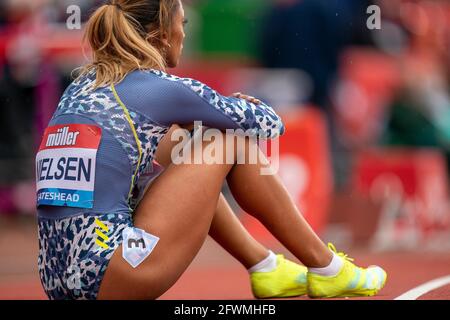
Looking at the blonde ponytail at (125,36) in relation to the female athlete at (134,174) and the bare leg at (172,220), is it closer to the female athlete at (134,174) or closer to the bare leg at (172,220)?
the female athlete at (134,174)

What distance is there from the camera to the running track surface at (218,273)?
5016 millimetres

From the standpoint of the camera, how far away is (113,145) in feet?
12.9

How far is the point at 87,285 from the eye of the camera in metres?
3.93

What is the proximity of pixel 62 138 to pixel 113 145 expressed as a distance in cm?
21

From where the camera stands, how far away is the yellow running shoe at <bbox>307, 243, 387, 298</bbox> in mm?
4398

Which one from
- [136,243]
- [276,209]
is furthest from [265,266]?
[136,243]

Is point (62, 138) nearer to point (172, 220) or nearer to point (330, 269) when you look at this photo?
point (172, 220)

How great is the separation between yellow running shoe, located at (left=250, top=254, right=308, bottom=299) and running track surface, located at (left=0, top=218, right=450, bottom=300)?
9.9 inches

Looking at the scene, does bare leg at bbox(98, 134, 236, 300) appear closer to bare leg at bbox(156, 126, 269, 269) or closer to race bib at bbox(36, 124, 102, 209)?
race bib at bbox(36, 124, 102, 209)

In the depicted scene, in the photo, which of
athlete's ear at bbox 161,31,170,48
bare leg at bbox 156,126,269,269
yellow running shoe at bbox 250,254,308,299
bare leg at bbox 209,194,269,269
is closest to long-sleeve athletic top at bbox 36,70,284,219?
athlete's ear at bbox 161,31,170,48

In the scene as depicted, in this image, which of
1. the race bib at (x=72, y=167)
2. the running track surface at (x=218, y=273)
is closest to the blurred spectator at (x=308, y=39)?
the running track surface at (x=218, y=273)
